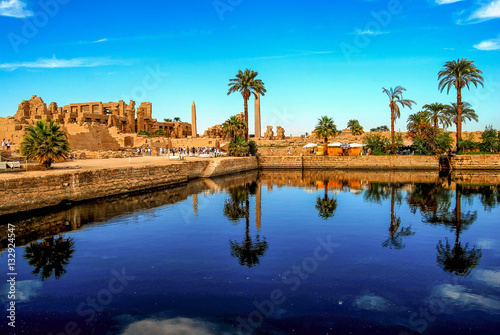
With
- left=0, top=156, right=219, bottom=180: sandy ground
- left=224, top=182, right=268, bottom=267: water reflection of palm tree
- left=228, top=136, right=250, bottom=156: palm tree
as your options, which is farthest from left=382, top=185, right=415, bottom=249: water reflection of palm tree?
left=228, top=136, right=250, bottom=156: palm tree

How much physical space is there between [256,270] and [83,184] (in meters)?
12.6

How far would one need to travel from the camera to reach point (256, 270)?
9.17 m

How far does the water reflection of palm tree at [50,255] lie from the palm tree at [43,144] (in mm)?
8524

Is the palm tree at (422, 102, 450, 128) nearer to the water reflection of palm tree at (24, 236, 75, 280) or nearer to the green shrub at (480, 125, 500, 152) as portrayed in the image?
the green shrub at (480, 125, 500, 152)

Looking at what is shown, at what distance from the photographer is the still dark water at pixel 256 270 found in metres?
6.71

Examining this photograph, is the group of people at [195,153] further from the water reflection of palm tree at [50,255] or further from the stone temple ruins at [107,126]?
the water reflection of palm tree at [50,255]

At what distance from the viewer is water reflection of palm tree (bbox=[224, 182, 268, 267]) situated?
1033cm

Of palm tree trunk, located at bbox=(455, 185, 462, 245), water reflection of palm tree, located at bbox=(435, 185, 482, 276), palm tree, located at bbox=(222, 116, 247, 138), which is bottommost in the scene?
palm tree trunk, located at bbox=(455, 185, 462, 245)

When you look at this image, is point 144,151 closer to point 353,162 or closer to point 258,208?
point 353,162

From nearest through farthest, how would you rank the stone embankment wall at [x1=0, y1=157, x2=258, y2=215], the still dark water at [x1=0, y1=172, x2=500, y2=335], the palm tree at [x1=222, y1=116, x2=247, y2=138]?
1. the still dark water at [x1=0, y1=172, x2=500, y2=335]
2. the stone embankment wall at [x1=0, y1=157, x2=258, y2=215]
3. the palm tree at [x1=222, y1=116, x2=247, y2=138]

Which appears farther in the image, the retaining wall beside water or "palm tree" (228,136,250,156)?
"palm tree" (228,136,250,156)

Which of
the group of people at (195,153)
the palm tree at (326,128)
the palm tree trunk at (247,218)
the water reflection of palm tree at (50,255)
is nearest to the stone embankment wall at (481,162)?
the palm tree at (326,128)

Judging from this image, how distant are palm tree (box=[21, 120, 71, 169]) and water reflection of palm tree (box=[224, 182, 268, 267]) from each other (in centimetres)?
926

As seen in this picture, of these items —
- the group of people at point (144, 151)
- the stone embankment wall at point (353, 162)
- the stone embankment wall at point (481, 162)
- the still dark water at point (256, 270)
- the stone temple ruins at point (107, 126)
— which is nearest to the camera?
the still dark water at point (256, 270)
